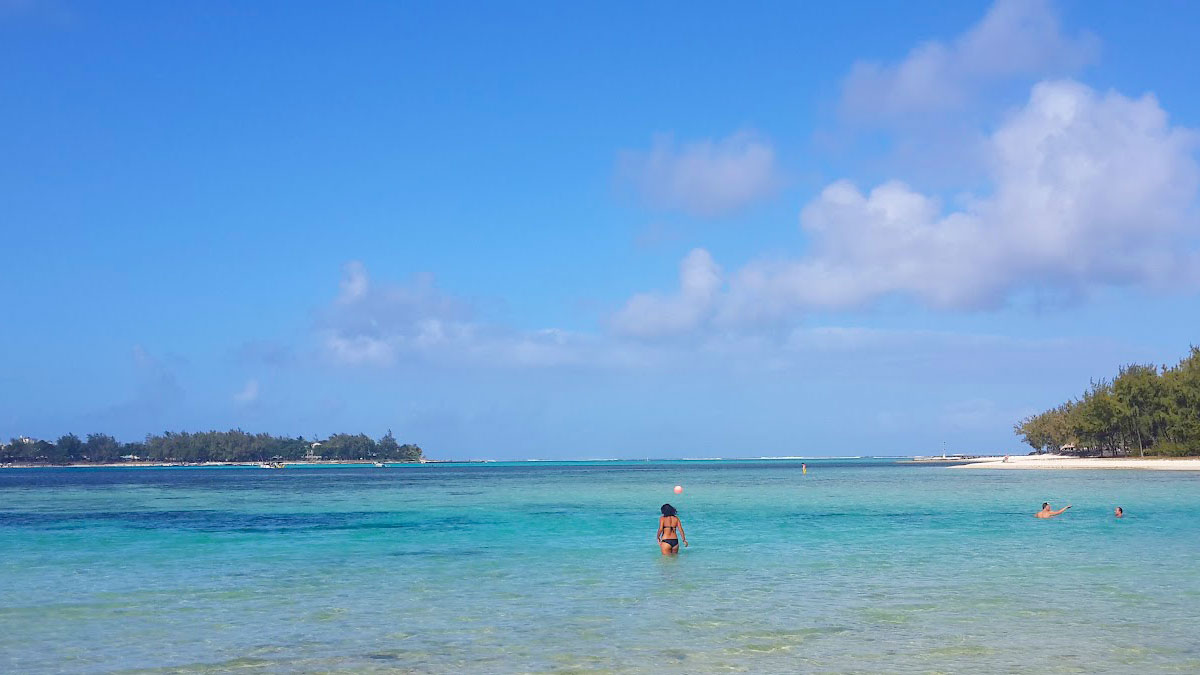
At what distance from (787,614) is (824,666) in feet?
15.0

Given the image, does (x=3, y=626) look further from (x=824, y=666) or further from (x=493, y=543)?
(x=493, y=543)

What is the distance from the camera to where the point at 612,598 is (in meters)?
21.7

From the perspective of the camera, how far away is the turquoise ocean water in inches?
615

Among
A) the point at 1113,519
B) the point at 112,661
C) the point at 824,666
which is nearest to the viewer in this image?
the point at 824,666

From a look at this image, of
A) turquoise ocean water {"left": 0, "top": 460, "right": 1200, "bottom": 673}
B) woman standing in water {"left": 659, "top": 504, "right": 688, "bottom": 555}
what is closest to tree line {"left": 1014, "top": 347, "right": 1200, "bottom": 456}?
turquoise ocean water {"left": 0, "top": 460, "right": 1200, "bottom": 673}

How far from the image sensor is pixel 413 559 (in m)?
30.7

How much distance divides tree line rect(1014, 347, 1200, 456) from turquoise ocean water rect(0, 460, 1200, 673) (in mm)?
93879

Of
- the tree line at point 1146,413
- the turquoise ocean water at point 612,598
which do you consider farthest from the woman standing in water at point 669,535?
the tree line at point 1146,413

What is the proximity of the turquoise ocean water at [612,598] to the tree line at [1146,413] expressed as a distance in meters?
93.9

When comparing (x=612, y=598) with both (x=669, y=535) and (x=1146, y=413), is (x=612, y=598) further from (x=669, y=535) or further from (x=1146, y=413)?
(x=1146, y=413)

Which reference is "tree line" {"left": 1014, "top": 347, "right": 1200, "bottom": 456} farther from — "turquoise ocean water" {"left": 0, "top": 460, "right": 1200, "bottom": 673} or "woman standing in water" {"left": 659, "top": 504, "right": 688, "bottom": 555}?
"woman standing in water" {"left": 659, "top": 504, "right": 688, "bottom": 555}

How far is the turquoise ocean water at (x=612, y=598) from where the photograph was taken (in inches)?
615

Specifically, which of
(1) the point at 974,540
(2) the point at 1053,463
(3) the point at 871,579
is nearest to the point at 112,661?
(3) the point at 871,579

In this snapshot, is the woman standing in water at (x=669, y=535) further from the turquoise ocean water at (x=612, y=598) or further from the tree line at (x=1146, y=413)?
the tree line at (x=1146, y=413)
